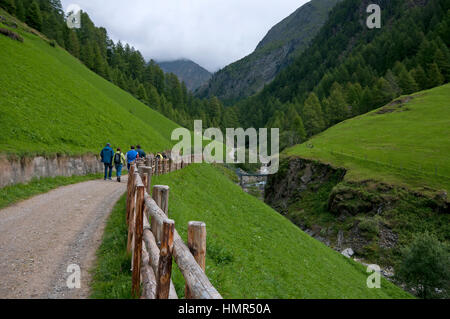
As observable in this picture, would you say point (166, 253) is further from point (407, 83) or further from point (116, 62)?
point (116, 62)

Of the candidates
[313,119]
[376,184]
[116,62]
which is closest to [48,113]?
[376,184]

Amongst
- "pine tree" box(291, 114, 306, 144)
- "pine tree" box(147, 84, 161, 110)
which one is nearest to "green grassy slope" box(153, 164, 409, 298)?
"pine tree" box(291, 114, 306, 144)

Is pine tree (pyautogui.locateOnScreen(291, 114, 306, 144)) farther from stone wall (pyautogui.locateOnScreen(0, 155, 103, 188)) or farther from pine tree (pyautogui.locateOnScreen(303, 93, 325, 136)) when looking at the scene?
stone wall (pyautogui.locateOnScreen(0, 155, 103, 188))

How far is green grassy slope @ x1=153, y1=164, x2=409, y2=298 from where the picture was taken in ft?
32.4

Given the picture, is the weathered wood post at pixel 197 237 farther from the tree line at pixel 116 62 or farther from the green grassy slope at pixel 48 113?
the tree line at pixel 116 62

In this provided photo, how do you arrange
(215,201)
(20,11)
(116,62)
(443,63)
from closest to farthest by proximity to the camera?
(215,201) → (20,11) → (443,63) → (116,62)

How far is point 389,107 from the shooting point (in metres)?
84.2

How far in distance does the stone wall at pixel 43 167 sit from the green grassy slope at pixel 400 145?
39924 mm

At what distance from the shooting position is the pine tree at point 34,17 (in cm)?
7412

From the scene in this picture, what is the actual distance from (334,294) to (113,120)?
3479 centimetres

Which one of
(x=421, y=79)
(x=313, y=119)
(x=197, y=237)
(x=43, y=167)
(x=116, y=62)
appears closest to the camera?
(x=197, y=237)

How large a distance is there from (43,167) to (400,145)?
62092mm

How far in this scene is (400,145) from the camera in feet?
183

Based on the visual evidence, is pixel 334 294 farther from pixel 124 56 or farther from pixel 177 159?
pixel 124 56
